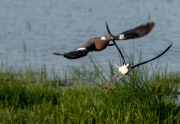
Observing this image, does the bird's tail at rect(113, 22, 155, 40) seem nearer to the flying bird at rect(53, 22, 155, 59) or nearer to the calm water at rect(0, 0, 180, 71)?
the flying bird at rect(53, 22, 155, 59)

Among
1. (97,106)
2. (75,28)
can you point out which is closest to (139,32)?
(97,106)

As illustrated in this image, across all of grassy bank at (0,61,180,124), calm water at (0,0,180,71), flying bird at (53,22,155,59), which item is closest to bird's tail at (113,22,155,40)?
flying bird at (53,22,155,59)

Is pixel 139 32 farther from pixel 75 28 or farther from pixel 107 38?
pixel 75 28

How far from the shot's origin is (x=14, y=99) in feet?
23.6

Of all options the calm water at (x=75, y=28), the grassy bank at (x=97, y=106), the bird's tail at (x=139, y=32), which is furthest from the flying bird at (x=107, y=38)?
the calm water at (x=75, y=28)

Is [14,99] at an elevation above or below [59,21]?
below

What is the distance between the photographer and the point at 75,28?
15906mm

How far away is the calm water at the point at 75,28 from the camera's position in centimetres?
1207

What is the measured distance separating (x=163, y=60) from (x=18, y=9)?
8097 mm

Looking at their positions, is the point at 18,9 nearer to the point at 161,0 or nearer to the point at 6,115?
the point at 161,0

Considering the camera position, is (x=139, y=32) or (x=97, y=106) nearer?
(x=139, y=32)

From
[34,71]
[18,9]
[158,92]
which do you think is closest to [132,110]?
[158,92]

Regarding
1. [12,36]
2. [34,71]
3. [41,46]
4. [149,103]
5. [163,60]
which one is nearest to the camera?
[149,103]

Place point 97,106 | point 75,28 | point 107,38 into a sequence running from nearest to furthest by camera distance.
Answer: point 107,38, point 97,106, point 75,28
